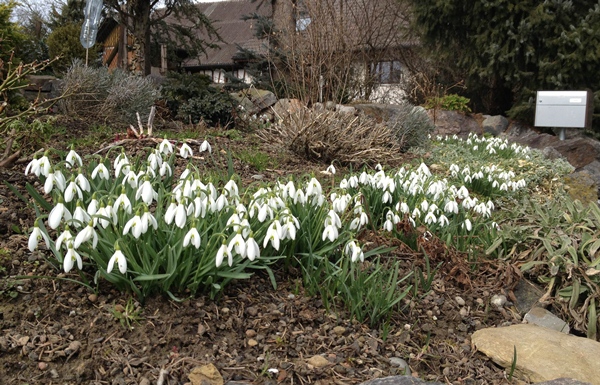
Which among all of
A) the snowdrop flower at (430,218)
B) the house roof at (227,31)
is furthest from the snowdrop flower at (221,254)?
the house roof at (227,31)

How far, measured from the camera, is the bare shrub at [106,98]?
700cm

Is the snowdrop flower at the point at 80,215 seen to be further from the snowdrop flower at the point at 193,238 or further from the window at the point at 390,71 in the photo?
the window at the point at 390,71

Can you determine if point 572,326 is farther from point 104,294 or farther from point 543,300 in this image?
point 104,294

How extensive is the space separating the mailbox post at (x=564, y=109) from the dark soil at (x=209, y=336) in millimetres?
9403

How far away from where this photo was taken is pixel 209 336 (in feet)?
7.30

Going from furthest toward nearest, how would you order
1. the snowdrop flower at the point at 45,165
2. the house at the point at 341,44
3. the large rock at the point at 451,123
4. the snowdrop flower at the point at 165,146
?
the large rock at the point at 451,123
the house at the point at 341,44
the snowdrop flower at the point at 165,146
the snowdrop flower at the point at 45,165

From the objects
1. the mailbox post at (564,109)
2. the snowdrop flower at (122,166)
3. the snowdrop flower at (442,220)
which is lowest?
the snowdrop flower at (442,220)

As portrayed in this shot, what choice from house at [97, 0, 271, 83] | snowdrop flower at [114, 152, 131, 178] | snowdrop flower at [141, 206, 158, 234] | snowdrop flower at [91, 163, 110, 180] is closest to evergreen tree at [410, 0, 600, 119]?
house at [97, 0, 271, 83]

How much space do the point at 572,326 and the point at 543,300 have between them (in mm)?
210

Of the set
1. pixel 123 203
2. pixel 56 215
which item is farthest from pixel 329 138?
pixel 56 215

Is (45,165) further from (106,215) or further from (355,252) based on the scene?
(355,252)

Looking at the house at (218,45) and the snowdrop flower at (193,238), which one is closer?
the snowdrop flower at (193,238)

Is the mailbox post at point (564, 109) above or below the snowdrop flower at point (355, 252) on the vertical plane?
above

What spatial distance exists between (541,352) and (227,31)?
2817 centimetres
